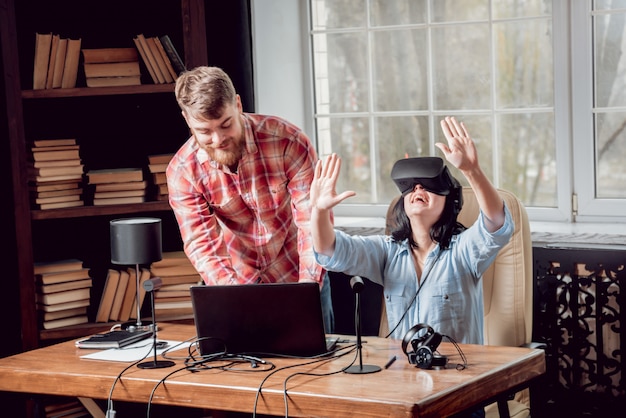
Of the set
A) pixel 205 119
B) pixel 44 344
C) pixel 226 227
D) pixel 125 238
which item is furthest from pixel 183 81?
pixel 44 344

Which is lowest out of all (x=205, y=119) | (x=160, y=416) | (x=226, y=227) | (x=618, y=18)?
(x=160, y=416)

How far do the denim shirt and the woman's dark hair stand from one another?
0.8 inches

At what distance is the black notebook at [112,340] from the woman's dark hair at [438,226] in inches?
34.3

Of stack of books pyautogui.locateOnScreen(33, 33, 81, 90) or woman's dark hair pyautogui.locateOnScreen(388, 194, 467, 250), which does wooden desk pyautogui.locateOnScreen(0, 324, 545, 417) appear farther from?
stack of books pyautogui.locateOnScreen(33, 33, 81, 90)

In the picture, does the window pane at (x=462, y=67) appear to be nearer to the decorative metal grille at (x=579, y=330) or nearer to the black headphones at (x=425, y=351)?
the decorative metal grille at (x=579, y=330)

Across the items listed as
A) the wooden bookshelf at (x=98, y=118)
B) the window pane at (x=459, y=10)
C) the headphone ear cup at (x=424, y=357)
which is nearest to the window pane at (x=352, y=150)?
the window pane at (x=459, y=10)

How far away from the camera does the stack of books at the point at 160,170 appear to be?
3.74 m

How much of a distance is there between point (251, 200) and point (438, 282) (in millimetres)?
729

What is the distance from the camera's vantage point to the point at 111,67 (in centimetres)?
370

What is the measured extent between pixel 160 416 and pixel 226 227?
1.25 meters

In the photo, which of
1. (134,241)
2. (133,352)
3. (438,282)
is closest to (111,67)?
(134,241)

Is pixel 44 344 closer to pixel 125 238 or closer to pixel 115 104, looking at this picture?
pixel 125 238

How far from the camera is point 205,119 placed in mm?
2797

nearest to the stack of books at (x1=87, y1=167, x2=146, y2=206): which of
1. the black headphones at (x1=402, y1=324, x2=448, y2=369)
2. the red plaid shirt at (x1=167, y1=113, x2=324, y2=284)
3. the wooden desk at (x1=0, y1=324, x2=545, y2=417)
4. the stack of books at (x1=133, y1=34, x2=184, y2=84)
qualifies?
the stack of books at (x1=133, y1=34, x2=184, y2=84)
